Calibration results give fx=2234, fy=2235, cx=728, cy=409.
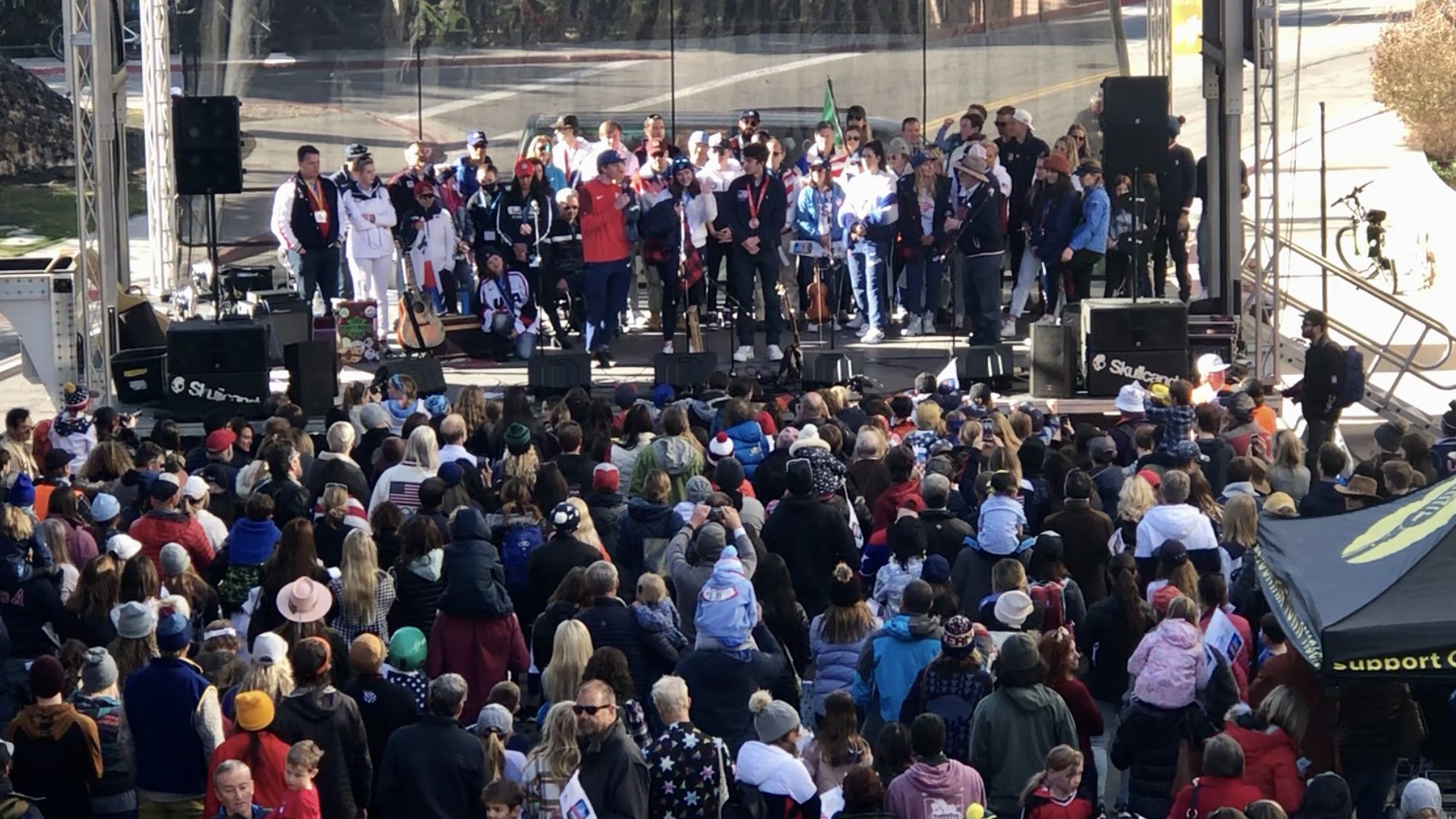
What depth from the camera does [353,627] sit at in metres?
10.1

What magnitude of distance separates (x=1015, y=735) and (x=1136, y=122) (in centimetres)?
995

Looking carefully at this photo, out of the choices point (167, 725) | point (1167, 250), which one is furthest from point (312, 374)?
point (167, 725)

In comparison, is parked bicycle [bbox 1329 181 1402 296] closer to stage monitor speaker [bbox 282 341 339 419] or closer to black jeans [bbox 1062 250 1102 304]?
black jeans [bbox 1062 250 1102 304]

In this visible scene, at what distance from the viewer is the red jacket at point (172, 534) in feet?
35.6

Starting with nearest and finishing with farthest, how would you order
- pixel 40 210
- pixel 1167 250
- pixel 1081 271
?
1. pixel 1081 271
2. pixel 1167 250
3. pixel 40 210

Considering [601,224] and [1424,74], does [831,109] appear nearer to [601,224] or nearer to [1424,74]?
[601,224]

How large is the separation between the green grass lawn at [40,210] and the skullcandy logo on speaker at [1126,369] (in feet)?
52.2

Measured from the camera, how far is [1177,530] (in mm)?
10641

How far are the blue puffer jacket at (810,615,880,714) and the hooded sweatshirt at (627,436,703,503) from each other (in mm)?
2407

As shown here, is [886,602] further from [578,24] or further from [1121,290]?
[578,24]

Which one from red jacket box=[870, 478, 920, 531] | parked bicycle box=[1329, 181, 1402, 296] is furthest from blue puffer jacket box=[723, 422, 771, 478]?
parked bicycle box=[1329, 181, 1402, 296]

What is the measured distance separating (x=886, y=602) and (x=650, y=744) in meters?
2.18

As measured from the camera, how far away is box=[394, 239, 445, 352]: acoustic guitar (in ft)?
61.7

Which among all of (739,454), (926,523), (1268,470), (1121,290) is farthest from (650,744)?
(1121,290)
